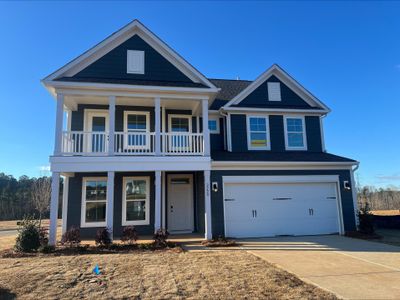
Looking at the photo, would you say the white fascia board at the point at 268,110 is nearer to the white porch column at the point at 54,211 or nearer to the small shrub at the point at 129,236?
the small shrub at the point at 129,236

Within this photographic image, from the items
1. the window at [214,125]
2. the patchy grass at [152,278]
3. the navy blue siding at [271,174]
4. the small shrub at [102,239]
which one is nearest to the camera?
the patchy grass at [152,278]

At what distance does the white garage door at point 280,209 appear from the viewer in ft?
40.5

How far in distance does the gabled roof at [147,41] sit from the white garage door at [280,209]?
4.79m

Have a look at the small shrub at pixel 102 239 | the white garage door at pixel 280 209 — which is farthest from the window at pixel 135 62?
the small shrub at pixel 102 239

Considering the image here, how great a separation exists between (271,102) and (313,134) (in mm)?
2701

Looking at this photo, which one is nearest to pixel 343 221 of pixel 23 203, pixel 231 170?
pixel 231 170

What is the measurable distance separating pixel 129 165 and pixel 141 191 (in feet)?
8.96

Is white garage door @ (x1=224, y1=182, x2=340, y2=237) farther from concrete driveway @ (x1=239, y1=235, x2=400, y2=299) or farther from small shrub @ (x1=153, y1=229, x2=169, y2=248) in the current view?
small shrub @ (x1=153, y1=229, x2=169, y2=248)

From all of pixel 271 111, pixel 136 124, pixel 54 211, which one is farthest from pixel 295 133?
pixel 54 211

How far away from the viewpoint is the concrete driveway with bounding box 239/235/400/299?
18.6ft

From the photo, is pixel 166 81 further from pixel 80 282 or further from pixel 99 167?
pixel 80 282

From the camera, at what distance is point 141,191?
1339cm

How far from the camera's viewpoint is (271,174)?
41.8 ft

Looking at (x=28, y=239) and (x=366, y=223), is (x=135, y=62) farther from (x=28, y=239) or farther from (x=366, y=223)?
(x=366, y=223)
